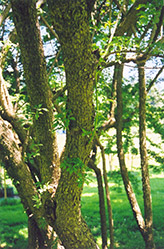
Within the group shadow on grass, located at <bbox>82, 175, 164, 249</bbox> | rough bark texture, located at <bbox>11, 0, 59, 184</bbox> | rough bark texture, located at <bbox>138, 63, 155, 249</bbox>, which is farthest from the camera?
shadow on grass, located at <bbox>82, 175, 164, 249</bbox>

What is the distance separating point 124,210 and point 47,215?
17.3ft

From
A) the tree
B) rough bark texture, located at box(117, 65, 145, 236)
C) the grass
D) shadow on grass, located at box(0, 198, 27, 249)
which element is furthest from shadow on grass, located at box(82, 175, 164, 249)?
the tree

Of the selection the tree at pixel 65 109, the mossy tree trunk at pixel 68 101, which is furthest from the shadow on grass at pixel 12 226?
the mossy tree trunk at pixel 68 101

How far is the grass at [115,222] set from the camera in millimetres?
5355

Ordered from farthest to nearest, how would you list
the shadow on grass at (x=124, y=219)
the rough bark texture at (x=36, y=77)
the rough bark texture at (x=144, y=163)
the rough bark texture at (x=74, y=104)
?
the shadow on grass at (x=124, y=219), the rough bark texture at (x=144, y=163), the rough bark texture at (x=36, y=77), the rough bark texture at (x=74, y=104)

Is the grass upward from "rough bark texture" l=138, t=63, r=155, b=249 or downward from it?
downward

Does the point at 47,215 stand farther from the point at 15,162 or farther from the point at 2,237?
the point at 2,237

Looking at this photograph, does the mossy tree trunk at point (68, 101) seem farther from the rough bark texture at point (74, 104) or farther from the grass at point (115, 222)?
the grass at point (115, 222)

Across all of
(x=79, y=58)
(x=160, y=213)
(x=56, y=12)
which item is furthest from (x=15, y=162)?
(x=160, y=213)

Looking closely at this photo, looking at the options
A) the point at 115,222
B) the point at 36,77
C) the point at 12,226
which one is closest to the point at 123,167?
the point at 36,77

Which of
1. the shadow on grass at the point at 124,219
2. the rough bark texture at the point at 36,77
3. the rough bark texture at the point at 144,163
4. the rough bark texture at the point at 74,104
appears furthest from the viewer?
the shadow on grass at the point at 124,219

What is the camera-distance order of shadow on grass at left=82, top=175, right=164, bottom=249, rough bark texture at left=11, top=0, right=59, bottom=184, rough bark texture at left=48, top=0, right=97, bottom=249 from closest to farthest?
1. rough bark texture at left=48, top=0, right=97, bottom=249
2. rough bark texture at left=11, top=0, right=59, bottom=184
3. shadow on grass at left=82, top=175, right=164, bottom=249

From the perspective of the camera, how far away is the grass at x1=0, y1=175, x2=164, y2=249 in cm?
536

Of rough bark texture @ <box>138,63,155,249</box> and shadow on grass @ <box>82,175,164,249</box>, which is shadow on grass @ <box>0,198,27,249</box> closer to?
shadow on grass @ <box>82,175,164,249</box>
